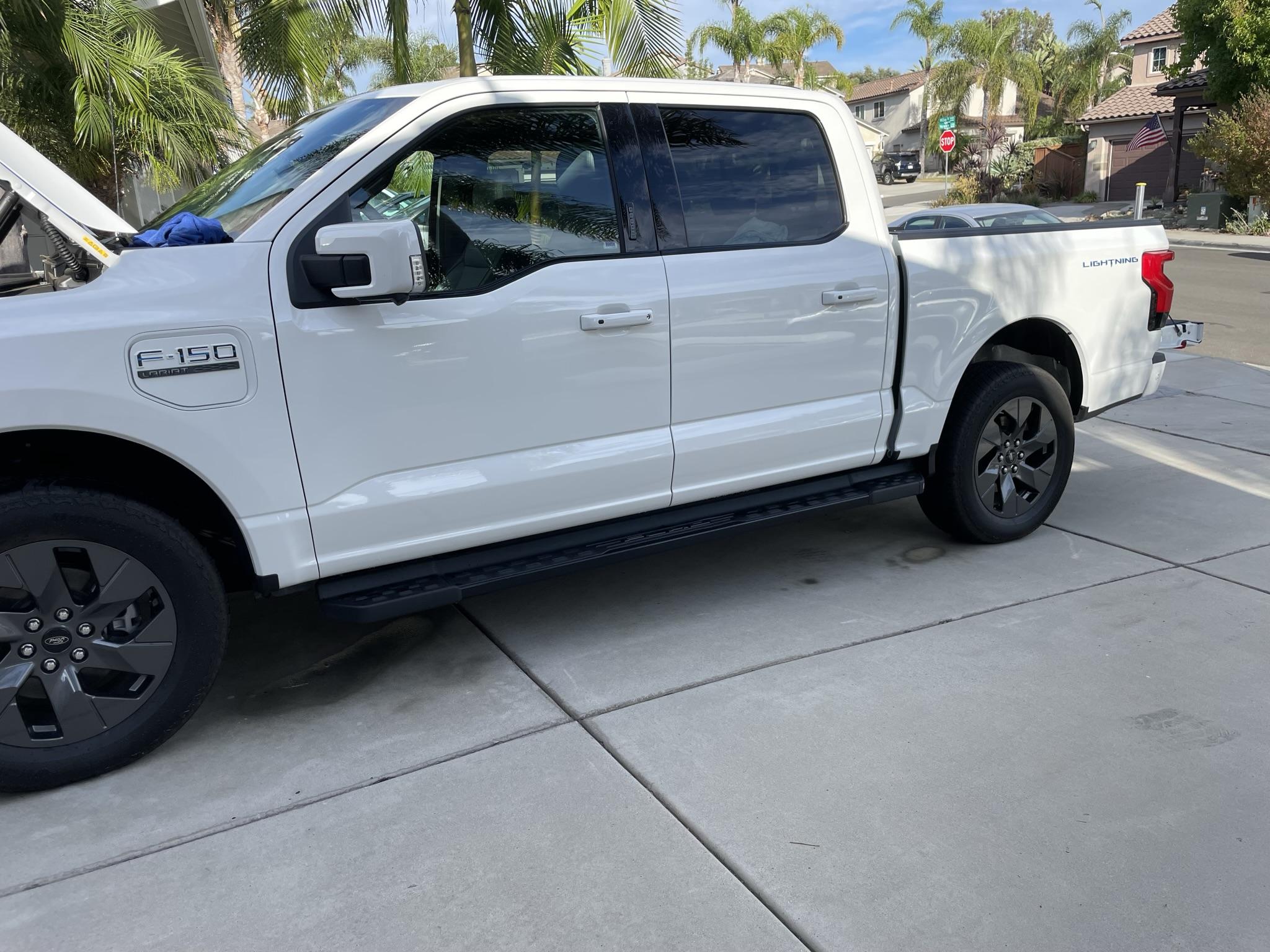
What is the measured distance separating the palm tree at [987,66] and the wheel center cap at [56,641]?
186 feet

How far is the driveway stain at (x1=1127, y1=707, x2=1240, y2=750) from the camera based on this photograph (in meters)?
3.32

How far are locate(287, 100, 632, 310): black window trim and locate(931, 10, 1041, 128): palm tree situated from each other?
5510 centimetres

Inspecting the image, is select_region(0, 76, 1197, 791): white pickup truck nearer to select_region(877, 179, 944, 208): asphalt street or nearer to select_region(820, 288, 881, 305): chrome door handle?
select_region(820, 288, 881, 305): chrome door handle

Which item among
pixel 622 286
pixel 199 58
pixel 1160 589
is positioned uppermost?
pixel 199 58

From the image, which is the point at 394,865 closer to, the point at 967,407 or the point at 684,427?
the point at 684,427

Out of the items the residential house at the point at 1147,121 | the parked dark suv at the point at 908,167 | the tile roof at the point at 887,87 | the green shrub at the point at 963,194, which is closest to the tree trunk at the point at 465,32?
the residential house at the point at 1147,121

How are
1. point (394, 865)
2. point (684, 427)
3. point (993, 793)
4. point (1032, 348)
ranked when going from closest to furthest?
point (394, 865) < point (993, 793) < point (684, 427) < point (1032, 348)

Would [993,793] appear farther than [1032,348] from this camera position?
No

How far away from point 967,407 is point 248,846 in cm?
349

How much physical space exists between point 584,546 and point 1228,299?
1435 cm

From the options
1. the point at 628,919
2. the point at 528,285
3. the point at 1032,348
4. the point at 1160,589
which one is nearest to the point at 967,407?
the point at 1032,348

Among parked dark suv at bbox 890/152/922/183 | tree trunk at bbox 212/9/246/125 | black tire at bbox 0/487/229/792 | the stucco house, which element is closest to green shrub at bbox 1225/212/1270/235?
tree trunk at bbox 212/9/246/125

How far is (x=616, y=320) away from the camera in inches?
144

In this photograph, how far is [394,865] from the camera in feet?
9.21
